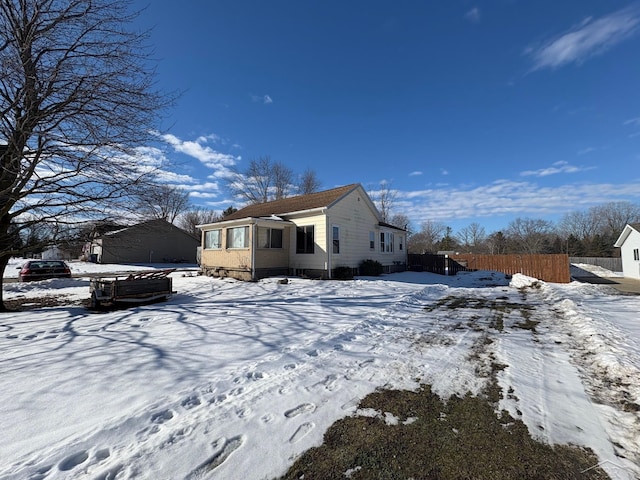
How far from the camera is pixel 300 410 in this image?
3098 mm

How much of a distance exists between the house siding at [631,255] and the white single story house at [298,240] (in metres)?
24.7

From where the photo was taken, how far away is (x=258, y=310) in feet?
26.1

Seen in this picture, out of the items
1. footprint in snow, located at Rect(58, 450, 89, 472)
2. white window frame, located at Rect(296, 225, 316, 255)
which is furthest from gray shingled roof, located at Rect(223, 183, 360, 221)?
footprint in snow, located at Rect(58, 450, 89, 472)

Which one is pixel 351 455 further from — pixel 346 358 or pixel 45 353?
pixel 45 353

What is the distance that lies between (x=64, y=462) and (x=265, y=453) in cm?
151

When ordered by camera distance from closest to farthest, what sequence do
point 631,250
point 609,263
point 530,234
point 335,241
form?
point 335,241, point 631,250, point 609,263, point 530,234

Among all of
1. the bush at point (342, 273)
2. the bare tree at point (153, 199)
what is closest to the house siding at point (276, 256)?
the bush at point (342, 273)

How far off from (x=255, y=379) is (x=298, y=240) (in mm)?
13112

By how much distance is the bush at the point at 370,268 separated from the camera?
57.8 feet

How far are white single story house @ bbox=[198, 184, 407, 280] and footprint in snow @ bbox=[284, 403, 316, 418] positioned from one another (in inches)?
466

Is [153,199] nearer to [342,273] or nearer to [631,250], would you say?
[342,273]

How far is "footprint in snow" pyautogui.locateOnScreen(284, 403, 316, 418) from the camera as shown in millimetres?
3020

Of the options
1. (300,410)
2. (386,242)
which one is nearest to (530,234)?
(386,242)

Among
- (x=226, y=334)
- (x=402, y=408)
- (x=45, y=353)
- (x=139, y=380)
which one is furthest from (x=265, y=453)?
(x=45, y=353)
